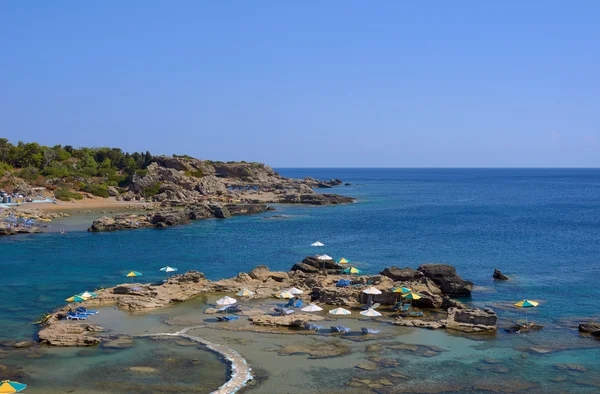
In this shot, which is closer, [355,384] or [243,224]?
[355,384]

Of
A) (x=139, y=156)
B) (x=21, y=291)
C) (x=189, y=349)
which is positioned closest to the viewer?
(x=189, y=349)

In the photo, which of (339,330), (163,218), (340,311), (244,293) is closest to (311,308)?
(340,311)

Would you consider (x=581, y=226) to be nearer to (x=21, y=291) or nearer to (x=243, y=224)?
(x=243, y=224)

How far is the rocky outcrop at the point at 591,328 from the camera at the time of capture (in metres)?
32.4

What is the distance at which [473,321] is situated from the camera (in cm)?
3372

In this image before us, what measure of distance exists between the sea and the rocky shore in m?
1.37

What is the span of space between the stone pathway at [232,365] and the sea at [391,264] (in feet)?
2.68

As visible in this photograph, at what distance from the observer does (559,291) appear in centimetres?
4362

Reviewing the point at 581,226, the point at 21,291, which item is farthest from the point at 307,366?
the point at 581,226

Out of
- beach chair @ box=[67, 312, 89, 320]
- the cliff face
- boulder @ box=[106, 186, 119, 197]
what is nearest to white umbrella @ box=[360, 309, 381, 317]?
beach chair @ box=[67, 312, 89, 320]

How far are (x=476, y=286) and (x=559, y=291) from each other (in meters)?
6.26

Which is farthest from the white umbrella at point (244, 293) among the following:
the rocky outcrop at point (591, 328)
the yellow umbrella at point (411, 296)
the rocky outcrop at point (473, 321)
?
the rocky outcrop at point (591, 328)

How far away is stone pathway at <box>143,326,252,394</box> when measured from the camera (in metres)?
24.2

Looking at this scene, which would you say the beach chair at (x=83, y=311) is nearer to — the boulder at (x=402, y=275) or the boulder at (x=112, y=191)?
the boulder at (x=402, y=275)
